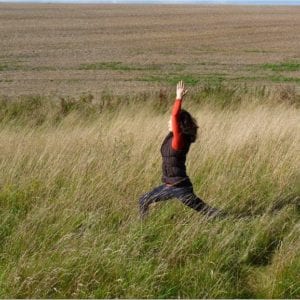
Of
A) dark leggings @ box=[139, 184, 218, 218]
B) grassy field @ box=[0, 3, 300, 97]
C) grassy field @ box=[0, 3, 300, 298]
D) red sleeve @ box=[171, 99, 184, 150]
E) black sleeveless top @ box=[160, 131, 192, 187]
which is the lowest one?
grassy field @ box=[0, 3, 300, 97]

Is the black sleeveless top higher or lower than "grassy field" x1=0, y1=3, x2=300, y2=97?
higher

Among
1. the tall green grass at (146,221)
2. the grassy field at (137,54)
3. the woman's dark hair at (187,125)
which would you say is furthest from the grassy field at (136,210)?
the grassy field at (137,54)

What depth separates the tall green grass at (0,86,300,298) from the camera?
3.27 meters

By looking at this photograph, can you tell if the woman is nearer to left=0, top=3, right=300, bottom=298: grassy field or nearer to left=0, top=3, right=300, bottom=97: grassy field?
left=0, top=3, right=300, bottom=298: grassy field

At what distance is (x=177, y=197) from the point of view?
4.27 m

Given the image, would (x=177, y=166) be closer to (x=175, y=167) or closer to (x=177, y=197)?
(x=175, y=167)

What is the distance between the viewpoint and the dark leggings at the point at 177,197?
4195 millimetres

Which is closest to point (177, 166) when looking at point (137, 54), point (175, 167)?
point (175, 167)

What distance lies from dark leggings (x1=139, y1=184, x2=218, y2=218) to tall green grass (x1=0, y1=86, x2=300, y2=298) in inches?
3.1

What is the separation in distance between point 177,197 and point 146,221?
15.4 inches

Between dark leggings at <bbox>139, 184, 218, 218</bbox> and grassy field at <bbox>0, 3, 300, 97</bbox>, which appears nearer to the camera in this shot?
dark leggings at <bbox>139, 184, 218, 218</bbox>

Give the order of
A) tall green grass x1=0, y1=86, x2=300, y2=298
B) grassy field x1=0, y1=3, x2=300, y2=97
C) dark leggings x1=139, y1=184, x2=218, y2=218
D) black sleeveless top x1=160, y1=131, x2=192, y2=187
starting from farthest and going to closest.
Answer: grassy field x1=0, y1=3, x2=300, y2=97, black sleeveless top x1=160, y1=131, x2=192, y2=187, dark leggings x1=139, y1=184, x2=218, y2=218, tall green grass x1=0, y1=86, x2=300, y2=298

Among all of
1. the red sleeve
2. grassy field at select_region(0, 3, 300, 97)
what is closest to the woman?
the red sleeve

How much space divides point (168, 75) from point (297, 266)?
22.9m
